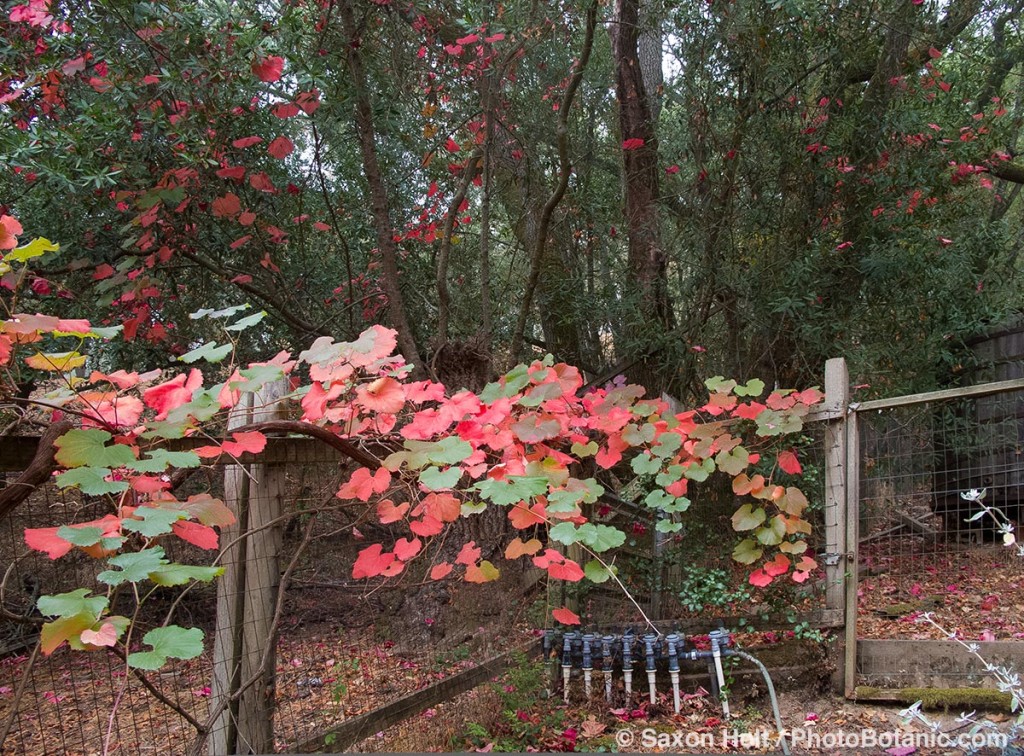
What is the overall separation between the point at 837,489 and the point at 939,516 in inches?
126

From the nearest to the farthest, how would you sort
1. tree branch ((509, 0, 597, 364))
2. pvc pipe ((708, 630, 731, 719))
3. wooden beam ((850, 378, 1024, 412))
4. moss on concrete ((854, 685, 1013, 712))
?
moss on concrete ((854, 685, 1013, 712)) → wooden beam ((850, 378, 1024, 412)) → pvc pipe ((708, 630, 731, 719)) → tree branch ((509, 0, 597, 364))

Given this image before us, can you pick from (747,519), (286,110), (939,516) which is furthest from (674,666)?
(939,516)

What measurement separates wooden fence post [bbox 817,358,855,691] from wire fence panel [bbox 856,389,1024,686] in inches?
46.2

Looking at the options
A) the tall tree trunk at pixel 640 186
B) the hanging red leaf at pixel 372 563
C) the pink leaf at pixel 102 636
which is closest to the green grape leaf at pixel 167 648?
the pink leaf at pixel 102 636

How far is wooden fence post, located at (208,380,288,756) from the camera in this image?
1725mm

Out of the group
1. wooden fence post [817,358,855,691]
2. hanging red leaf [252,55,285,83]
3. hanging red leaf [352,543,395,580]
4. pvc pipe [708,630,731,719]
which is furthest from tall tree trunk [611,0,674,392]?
hanging red leaf [352,543,395,580]

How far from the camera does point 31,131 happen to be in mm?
2869

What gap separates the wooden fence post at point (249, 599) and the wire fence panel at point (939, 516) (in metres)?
3.32

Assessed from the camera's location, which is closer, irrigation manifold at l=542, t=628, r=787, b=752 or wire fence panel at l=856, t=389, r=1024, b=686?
irrigation manifold at l=542, t=628, r=787, b=752

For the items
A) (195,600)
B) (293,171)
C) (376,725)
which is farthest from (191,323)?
(376,725)

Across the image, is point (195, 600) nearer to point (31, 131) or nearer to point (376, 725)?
point (376, 725)

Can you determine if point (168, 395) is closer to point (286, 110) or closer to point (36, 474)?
point (36, 474)

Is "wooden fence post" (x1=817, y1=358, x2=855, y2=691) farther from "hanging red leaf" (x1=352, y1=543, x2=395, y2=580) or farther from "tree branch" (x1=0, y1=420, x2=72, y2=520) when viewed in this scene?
"tree branch" (x1=0, y1=420, x2=72, y2=520)

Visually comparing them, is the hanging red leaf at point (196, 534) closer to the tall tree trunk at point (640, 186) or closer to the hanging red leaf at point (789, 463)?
the hanging red leaf at point (789, 463)
